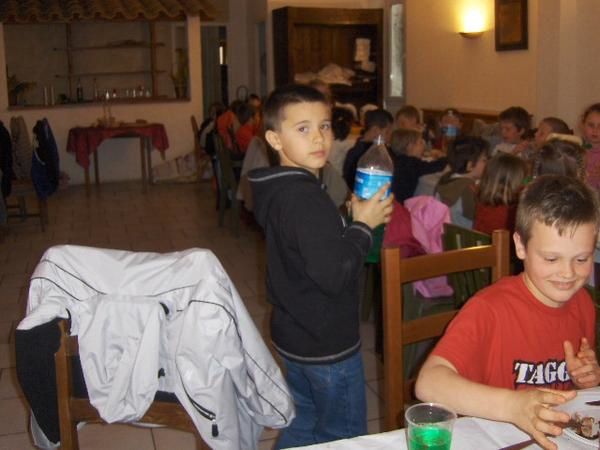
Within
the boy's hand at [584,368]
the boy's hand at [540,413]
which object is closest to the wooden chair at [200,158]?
the boy's hand at [584,368]

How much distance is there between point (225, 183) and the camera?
6.39m

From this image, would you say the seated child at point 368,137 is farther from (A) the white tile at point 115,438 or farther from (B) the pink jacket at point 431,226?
(A) the white tile at point 115,438

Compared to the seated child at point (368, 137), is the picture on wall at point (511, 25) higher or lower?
higher

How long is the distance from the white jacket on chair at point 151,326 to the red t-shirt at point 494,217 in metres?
1.64

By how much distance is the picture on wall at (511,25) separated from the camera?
247 inches

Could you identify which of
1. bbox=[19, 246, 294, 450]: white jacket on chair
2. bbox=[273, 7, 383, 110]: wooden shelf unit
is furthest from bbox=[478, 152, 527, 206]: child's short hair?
bbox=[273, 7, 383, 110]: wooden shelf unit

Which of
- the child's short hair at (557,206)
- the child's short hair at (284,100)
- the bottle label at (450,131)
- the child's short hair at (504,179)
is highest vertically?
the child's short hair at (284,100)

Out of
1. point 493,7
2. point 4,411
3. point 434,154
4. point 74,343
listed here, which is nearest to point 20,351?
point 74,343

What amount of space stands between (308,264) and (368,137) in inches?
132

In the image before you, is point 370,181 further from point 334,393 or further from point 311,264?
point 334,393

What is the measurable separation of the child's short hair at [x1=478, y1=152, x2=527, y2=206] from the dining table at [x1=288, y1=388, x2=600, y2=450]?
6.18 feet

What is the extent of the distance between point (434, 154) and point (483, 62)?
2.31 m

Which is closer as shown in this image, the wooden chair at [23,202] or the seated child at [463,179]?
the seated child at [463,179]

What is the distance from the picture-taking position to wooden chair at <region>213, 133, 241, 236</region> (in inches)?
238
